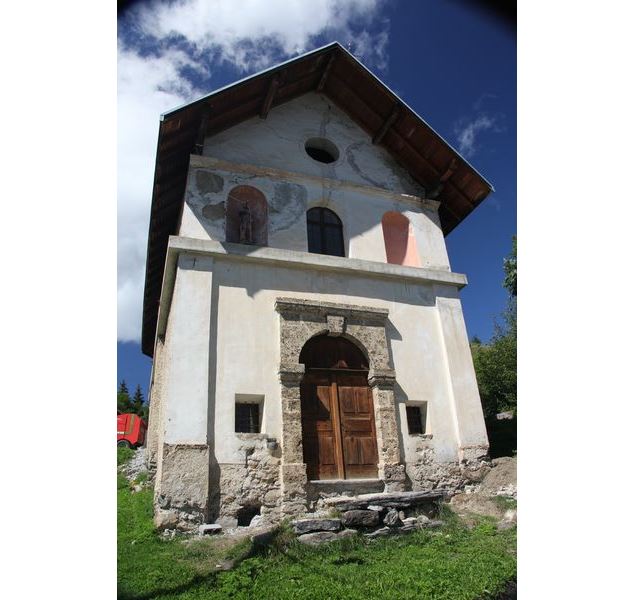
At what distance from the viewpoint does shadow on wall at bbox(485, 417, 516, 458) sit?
1251 centimetres

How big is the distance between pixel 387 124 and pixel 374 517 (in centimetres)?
986

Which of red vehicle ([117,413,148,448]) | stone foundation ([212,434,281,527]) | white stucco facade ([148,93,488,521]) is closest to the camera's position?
stone foundation ([212,434,281,527])

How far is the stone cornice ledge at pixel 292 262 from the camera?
32.4ft

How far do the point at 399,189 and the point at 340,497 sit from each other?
816cm

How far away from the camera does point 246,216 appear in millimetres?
11609

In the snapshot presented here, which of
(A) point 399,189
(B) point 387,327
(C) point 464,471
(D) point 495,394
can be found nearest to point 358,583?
(C) point 464,471

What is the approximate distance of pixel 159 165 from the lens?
10820 millimetres

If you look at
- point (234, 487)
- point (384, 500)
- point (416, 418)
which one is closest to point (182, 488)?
point (234, 487)

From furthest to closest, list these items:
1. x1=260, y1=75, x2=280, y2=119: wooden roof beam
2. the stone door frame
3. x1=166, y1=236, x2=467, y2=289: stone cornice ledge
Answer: x1=260, y1=75, x2=280, y2=119: wooden roof beam, x1=166, y1=236, x2=467, y2=289: stone cornice ledge, the stone door frame

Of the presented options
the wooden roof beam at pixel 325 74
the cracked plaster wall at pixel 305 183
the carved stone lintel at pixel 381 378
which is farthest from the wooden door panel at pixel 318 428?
the wooden roof beam at pixel 325 74

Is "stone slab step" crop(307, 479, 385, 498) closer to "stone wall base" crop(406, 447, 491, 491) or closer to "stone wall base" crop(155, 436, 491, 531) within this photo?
"stone wall base" crop(155, 436, 491, 531)

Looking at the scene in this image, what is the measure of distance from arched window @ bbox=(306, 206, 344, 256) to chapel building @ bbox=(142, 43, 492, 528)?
0.04 meters

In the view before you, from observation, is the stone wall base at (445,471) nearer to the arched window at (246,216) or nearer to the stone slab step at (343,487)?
the stone slab step at (343,487)

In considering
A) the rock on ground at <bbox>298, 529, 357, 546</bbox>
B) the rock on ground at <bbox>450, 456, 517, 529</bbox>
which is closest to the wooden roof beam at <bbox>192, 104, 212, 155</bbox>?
the rock on ground at <bbox>298, 529, 357, 546</bbox>
